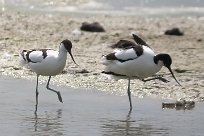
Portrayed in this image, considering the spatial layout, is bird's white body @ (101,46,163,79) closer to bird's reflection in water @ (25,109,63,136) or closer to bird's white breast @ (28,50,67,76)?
bird's white breast @ (28,50,67,76)

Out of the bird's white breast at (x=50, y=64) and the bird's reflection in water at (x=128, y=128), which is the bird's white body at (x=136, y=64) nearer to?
the bird's white breast at (x=50, y=64)

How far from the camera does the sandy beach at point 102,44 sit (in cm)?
1236

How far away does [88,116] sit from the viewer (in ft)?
31.8

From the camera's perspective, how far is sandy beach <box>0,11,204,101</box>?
1236 cm

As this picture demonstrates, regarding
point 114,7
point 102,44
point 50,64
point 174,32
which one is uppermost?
point 114,7

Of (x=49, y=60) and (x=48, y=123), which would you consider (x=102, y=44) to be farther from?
(x=48, y=123)

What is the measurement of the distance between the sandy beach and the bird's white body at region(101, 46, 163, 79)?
3.10 ft

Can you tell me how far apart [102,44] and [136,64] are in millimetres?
5664

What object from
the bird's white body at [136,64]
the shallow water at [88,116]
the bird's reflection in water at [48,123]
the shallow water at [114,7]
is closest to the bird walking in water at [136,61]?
the bird's white body at [136,64]

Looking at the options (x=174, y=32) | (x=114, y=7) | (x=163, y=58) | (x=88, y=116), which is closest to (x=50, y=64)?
(x=88, y=116)

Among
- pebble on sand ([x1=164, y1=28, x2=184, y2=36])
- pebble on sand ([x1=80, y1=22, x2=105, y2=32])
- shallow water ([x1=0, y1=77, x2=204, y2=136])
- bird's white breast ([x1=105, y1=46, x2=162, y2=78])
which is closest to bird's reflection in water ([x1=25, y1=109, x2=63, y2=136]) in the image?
shallow water ([x1=0, y1=77, x2=204, y2=136])

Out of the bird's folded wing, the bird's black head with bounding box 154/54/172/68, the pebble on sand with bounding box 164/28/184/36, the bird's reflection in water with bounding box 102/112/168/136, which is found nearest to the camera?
the bird's reflection in water with bounding box 102/112/168/136

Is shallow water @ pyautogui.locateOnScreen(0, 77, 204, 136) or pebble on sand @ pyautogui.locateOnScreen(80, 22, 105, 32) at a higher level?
pebble on sand @ pyautogui.locateOnScreen(80, 22, 105, 32)

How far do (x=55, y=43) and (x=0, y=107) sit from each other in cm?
637
